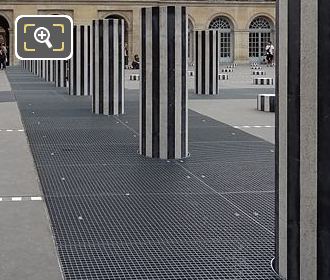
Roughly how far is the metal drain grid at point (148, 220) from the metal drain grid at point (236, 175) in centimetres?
58

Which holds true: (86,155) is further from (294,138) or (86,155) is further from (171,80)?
(294,138)

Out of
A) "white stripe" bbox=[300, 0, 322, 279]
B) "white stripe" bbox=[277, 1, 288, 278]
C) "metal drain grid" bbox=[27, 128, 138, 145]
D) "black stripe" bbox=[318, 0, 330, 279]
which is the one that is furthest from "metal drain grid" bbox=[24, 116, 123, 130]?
"black stripe" bbox=[318, 0, 330, 279]

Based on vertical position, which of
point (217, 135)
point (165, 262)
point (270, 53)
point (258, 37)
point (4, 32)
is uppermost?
point (4, 32)

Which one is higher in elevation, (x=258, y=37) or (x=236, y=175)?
A: (x=258, y=37)

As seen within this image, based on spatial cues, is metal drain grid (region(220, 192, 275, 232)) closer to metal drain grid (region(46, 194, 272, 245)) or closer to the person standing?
metal drain grid (region(46, 194, 272, 245))

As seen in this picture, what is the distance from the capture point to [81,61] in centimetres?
2005

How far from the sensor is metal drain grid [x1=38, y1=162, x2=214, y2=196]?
25.1 feet

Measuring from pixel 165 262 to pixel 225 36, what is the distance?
5215 cm

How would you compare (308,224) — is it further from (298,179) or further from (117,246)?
(117,246)

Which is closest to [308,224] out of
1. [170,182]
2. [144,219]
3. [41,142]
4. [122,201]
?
[144,219]

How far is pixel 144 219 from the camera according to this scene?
6.42m

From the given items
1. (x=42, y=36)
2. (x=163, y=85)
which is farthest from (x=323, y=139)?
(x=42, y=36)

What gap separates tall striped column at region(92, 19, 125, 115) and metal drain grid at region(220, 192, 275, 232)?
25.9ft

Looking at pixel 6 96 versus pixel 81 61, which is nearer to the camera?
pixel 81 61
